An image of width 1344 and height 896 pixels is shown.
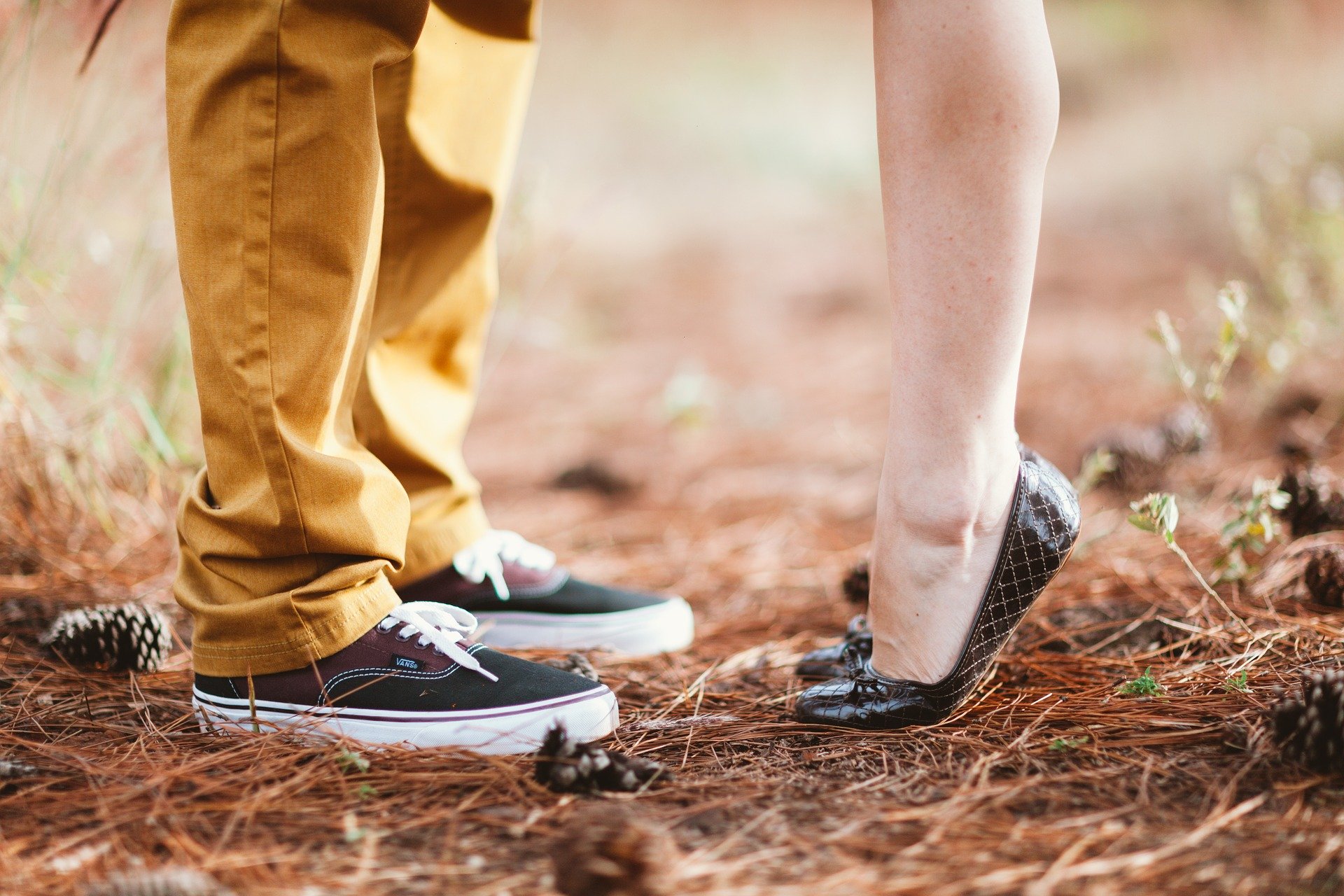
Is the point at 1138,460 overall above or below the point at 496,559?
below

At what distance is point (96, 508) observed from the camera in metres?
1.66

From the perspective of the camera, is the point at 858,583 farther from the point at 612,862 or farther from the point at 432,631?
the point at 612,862

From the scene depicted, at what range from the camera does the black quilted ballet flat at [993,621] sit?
1.01 m

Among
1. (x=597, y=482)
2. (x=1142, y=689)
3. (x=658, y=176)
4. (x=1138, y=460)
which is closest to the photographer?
(x=1142, y=689)

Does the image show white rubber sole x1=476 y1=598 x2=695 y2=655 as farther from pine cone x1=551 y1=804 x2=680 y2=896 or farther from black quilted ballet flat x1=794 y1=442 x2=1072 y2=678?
pine cone x1=551 y1=804 x2=680 y2=896

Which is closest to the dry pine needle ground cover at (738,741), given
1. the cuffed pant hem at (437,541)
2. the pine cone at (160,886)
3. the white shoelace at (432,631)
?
the pine cone at (160,886)

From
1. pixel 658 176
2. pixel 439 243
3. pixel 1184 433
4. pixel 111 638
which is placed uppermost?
pixel 439 243

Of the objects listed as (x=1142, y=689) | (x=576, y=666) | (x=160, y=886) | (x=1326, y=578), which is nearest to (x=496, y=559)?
(x=576, y=666)

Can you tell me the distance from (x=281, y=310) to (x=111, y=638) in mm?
576

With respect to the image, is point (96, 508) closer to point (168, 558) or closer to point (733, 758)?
point (168, 558)

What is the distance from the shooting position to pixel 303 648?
3.32 feet

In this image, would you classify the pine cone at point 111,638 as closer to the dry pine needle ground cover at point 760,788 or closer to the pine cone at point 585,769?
the dry pine needle ground cover at point 760,788

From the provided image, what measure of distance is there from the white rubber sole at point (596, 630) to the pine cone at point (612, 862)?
0.68 meters

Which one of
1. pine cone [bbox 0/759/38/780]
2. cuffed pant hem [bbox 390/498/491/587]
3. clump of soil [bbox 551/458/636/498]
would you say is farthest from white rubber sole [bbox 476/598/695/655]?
clump of soil [bbox 551/458/636/498]
